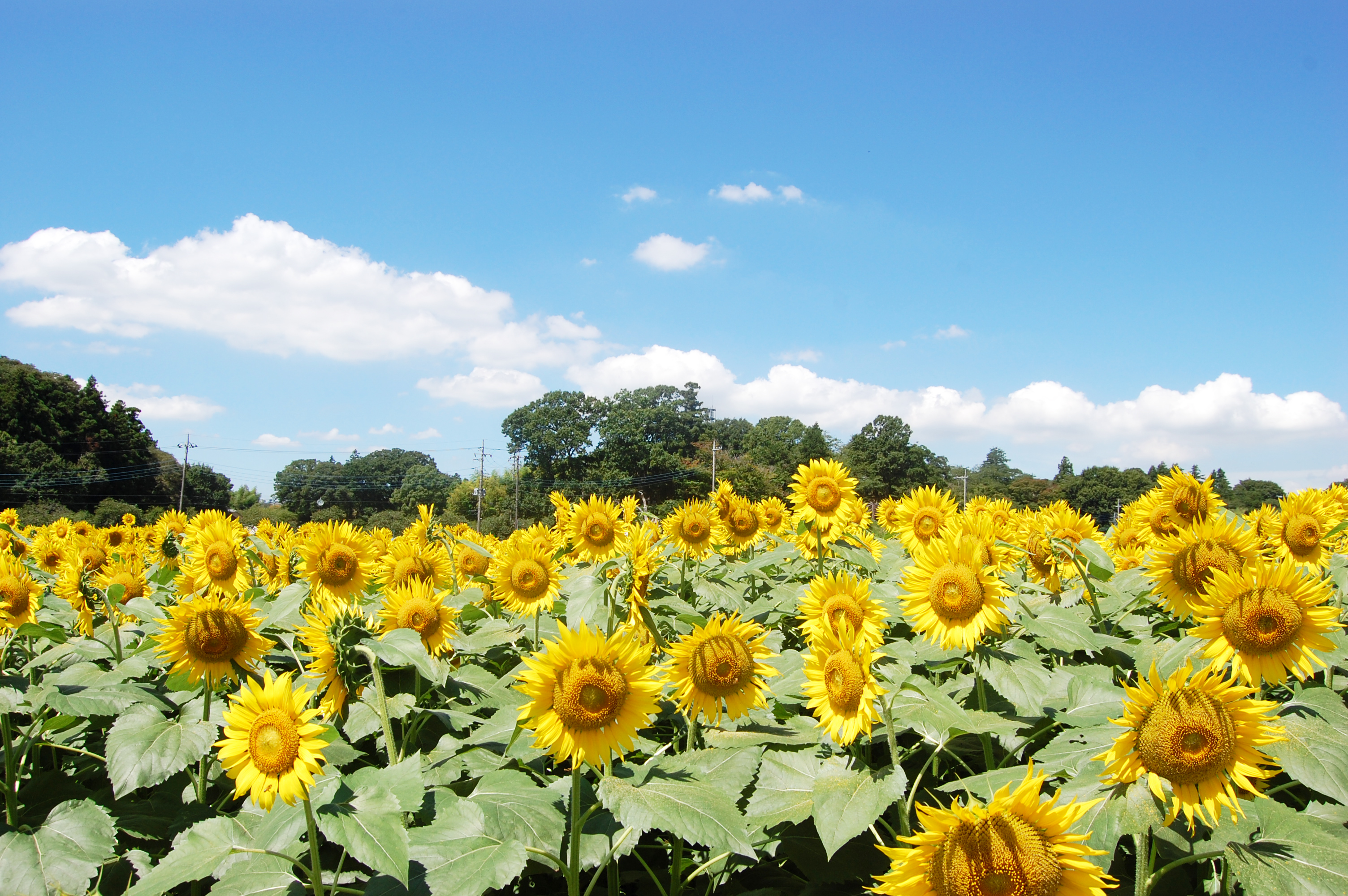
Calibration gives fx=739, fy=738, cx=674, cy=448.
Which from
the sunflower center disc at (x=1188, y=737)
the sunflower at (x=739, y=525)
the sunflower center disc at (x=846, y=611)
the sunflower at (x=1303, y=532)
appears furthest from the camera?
the sunflower at (x=739, y=525)

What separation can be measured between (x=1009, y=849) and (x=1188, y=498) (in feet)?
13.2

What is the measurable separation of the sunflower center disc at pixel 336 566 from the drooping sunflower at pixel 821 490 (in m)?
2.98

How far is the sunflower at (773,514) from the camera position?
741 centimetres

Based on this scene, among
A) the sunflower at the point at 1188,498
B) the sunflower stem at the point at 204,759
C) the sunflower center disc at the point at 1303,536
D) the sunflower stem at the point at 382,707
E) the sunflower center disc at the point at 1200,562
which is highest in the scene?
the sunflower at the point at 1188,498

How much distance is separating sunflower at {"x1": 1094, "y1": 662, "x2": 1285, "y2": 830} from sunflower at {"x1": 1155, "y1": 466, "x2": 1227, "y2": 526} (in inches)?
121

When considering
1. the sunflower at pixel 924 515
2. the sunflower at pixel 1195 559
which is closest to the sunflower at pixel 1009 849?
the sunflower at pixel 1195 559

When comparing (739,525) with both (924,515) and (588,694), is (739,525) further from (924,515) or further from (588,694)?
(588,694)

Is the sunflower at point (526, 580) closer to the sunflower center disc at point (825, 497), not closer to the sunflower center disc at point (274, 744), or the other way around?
the sunflower center disc at point (825, 497)

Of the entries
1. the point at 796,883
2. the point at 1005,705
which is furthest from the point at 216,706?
the point at 1005,705

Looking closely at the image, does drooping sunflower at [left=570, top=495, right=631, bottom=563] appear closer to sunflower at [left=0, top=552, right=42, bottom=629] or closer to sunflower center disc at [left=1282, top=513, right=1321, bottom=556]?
sunflower at [left=0, top=552, right=42, bottom=629]

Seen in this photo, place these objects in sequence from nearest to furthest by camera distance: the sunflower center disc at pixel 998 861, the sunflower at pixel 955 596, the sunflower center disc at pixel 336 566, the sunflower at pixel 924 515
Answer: the sunflower center disc at pixel 998 861, the sunflower at pixel 955 596, the sunflower center disc at pixel 336 566, the sunflower at pixel 924 515

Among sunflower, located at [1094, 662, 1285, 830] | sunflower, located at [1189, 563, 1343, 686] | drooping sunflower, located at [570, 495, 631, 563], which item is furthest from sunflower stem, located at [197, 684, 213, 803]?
sunflower, located at [1189, 563, 1343, 686]

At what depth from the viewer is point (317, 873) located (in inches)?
82.8

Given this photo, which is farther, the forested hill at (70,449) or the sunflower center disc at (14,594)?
the forested hill at (70,449)
